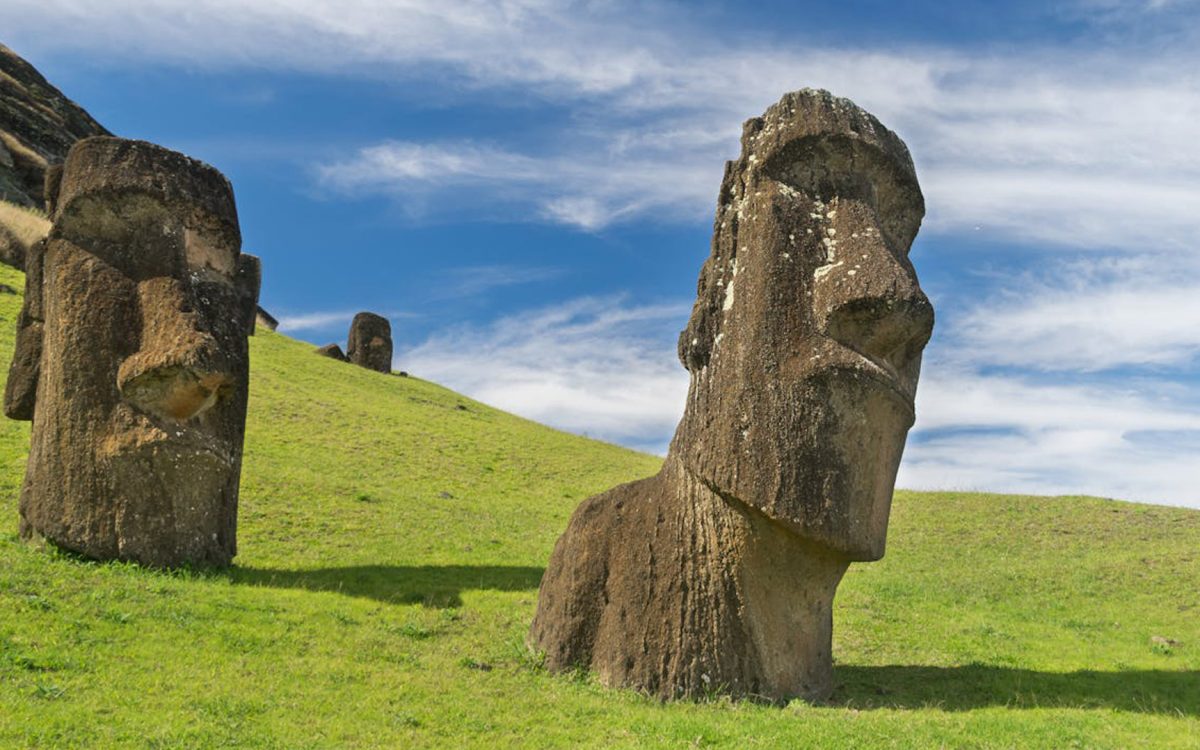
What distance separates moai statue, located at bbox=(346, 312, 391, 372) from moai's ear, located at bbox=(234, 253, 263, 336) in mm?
31422

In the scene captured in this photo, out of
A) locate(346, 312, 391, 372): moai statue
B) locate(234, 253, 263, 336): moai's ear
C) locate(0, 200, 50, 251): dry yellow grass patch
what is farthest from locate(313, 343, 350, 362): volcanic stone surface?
locate(234, 253, 263, 336): moai's ear

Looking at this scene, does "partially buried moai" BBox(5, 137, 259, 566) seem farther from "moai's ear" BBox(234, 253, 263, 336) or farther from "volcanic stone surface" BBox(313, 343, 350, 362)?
"volcanic stone surface" BBox(313, 343, 350, 362)

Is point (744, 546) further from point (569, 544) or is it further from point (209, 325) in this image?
point (209, 325)

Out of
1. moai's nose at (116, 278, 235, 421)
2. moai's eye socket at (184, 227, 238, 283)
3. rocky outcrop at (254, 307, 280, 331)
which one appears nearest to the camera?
moai's nose at (116, 278, 235, 421)

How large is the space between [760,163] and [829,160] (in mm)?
694

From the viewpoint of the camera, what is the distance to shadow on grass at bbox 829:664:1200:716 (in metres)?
10.8

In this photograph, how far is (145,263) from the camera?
45.6ft

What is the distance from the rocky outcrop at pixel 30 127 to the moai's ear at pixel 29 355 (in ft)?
96.2

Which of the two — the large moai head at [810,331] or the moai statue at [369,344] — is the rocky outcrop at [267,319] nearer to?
the moai statue at [369,344]

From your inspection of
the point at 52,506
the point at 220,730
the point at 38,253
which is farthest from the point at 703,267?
the point at 38,253

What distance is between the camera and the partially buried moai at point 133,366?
516 inches

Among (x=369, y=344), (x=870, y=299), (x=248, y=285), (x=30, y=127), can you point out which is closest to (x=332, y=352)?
(x=369, y=344)

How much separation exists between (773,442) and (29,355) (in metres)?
10.7

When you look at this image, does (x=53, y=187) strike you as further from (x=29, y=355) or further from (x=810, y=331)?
(x=810, y=331)
